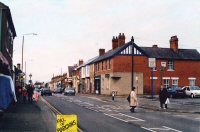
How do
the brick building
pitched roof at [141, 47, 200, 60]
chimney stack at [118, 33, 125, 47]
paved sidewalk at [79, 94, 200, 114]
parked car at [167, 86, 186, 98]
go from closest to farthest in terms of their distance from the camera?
paved sidewalk at [79, 94, 200, 114] → parked car at [167, 86, 186, 98] → the brick building → pitched roof at [141, 47, 200, 60] → chimney stack at [118, 33, 125, 47]

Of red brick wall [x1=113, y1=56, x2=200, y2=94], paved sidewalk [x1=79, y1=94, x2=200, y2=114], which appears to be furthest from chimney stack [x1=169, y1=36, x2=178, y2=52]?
paved sidewalk [x1=79, y1=94, x2=200, y2=114]

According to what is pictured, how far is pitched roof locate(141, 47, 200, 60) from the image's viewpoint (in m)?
57.6

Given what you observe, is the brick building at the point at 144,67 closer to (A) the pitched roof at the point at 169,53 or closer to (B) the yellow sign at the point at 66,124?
(A) the pitched roof at the point at 169,53

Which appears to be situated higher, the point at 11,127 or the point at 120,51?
the point at 120,51

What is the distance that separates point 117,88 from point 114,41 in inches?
393

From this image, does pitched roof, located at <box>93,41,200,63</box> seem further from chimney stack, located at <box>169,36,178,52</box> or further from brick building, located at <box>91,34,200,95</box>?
chimney stack, located at <box>169,36,178,52</box>

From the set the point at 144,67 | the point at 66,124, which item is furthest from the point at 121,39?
the point at 66,124

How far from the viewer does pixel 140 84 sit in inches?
2168

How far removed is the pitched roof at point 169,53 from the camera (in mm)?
57594

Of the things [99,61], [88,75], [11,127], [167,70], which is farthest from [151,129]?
[88,75]

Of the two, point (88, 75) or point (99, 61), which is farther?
point (88, 75)

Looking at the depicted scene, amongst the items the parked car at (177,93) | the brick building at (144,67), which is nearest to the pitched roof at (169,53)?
the brick building at (144,67)

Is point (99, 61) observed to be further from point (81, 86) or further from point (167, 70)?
point (81, 86)

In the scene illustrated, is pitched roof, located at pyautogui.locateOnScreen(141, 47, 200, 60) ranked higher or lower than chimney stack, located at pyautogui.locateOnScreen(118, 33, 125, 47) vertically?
lower
